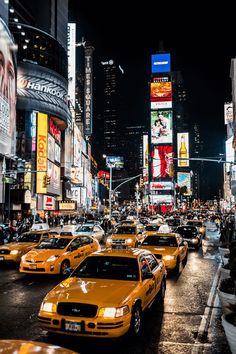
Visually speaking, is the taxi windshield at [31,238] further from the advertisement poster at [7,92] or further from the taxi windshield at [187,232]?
the advertisement poster at [7,92]

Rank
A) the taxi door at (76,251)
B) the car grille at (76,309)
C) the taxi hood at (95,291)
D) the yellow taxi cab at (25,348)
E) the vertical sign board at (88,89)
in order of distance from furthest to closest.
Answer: the vertical sign board at (88,89)
the taxi door at (76,251)
the taxi hood at (95,291)
the car grille at (76,309)
the yellow taxi cab at (25,348)

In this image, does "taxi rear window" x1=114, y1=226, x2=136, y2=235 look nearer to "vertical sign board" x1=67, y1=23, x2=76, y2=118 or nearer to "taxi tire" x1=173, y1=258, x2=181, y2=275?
"taxi tire" x1=173, y1=258, x2=181, y2=275

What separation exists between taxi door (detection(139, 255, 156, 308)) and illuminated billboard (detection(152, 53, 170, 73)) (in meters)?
137

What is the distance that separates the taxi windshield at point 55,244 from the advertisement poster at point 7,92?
98.6 feet

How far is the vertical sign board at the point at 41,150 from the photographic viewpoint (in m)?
60.6

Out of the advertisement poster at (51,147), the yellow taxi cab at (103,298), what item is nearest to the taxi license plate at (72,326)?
the yellow taxi cab at (103,298)

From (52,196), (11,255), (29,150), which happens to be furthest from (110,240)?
(52,196)

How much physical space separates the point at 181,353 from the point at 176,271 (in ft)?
26.8

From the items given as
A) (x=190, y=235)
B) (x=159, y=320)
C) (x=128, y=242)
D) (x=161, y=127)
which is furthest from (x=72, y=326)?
(x=161, y=127)

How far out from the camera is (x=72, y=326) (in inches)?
244

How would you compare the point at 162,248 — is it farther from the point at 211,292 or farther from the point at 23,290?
the point at 23,290

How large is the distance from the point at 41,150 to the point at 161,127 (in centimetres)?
6901

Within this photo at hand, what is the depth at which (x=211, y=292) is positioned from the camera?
11.2 m

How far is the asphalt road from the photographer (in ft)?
21.3
